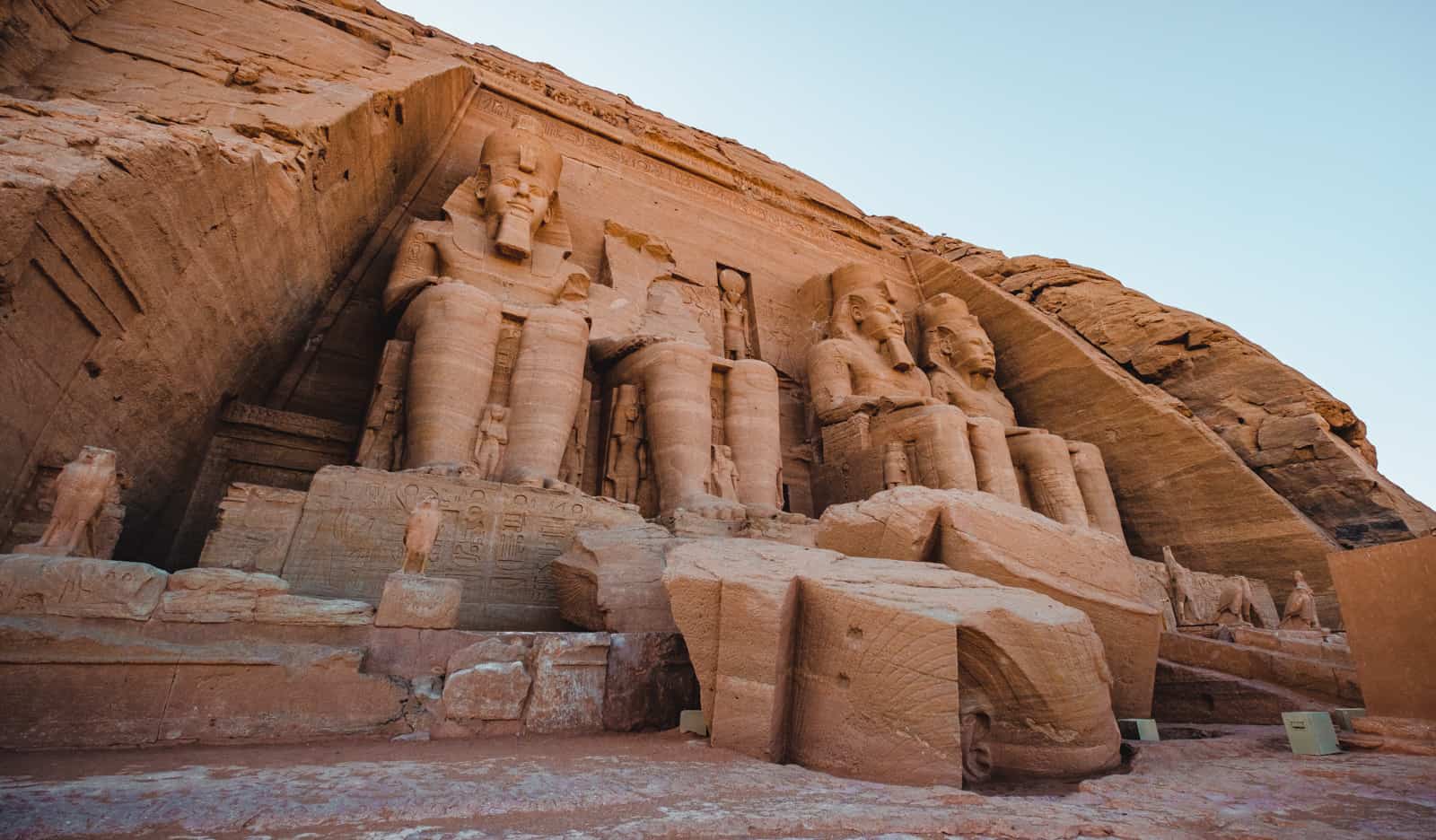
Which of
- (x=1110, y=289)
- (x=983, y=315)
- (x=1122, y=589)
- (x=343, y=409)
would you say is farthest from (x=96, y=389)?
(x=1110, y=289)

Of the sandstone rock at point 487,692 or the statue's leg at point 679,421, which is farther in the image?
the statue's leg at point 679,421

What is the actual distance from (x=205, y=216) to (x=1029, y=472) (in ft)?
23.3

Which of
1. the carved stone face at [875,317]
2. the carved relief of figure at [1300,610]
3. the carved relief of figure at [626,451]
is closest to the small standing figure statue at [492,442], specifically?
the carved relief of figure at [626,451]

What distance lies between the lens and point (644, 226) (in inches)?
318

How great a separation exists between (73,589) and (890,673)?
2.56m

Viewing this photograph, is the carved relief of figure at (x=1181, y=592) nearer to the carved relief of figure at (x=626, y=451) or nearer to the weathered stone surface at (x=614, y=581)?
the carved relief of figure at (x=626, y=451)

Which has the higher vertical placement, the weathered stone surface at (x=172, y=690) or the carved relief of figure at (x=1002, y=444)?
the carved relief of figure at (x=1002, y=444)

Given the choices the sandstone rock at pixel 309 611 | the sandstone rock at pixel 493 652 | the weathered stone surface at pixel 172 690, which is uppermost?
the sandstone rock at pixel 309 611

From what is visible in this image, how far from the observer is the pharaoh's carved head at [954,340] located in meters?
8.00

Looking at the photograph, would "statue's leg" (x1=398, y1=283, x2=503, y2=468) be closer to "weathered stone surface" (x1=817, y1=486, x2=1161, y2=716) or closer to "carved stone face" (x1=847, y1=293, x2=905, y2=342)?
"weathered stone surface" (x1=817, y1=486, x2=1161, y2=716)

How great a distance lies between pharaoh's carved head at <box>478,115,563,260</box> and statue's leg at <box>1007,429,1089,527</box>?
17.4 feet

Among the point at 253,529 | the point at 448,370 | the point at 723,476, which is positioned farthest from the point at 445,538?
the point at 723,476

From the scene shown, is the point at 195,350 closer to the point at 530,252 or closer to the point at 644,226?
the point at 530,252

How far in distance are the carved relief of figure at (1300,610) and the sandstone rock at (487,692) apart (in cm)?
656
